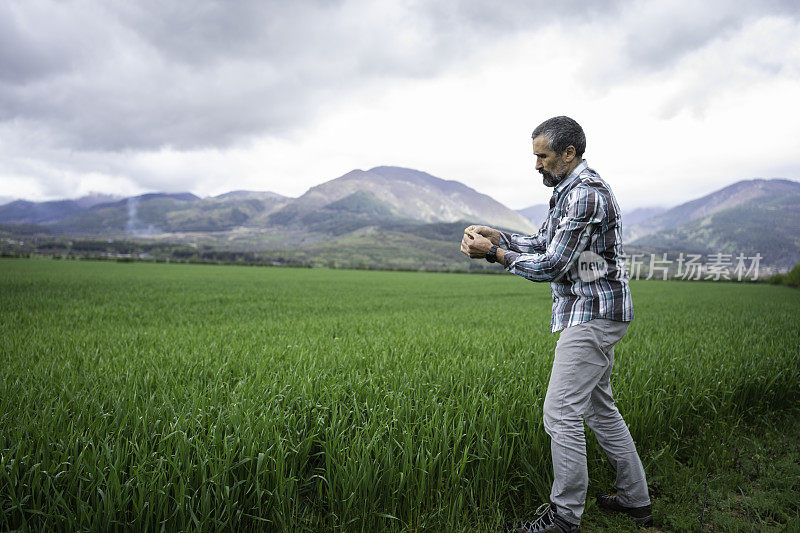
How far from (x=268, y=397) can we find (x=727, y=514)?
11.6ft

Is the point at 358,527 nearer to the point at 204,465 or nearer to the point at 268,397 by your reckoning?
the point at 204,465

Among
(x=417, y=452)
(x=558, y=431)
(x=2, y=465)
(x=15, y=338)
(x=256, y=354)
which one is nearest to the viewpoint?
(x=2, y=465)

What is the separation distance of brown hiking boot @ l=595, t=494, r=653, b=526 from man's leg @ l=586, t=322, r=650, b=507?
4 cm

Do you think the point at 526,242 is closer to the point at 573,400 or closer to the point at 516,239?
the point at 516,239

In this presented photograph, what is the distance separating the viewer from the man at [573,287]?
2156mm

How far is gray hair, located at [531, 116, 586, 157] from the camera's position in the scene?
7.72 ft

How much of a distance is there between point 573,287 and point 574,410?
0.70 m

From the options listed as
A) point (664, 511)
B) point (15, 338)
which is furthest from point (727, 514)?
point (15, 338)

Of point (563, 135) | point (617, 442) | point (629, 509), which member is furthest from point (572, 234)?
point (629, 509)

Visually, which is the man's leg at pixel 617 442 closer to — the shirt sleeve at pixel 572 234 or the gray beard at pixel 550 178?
the shirt sleeve at pixel 572 234

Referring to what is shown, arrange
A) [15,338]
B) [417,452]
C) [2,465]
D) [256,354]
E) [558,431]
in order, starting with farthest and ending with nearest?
[15,338] < [256,354] < [417,452] < [558,431] < [2,465]

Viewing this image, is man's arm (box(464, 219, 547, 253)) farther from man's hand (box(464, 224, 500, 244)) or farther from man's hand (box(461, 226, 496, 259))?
man's hand (box(461, 226, 496, 259))

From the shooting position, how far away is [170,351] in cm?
529

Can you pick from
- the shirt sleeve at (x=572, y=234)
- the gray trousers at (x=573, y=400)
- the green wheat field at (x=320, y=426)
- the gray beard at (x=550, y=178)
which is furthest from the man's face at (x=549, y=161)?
the green wheat field at (x=320, y=426)
